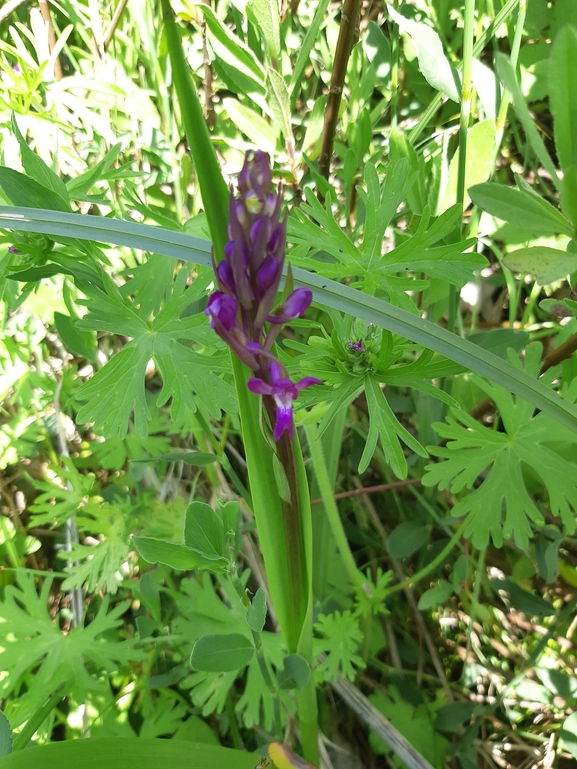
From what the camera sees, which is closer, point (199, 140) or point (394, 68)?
point (199, 140)

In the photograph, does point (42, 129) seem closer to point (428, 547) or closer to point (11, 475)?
point (11, 475)

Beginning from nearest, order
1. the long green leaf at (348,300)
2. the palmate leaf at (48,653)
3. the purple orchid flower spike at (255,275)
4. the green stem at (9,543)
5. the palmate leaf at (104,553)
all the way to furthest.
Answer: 1. the purple orchid flower spike at (255,275)
2. the long green leaf at (348,300)
3. the palmate leaf at (48,653)
4. the palmate leaf at (104,553)
5. the green stem at (9,543)

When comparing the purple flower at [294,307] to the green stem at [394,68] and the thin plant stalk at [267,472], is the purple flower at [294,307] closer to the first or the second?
the thin plant stalk at [267,472]

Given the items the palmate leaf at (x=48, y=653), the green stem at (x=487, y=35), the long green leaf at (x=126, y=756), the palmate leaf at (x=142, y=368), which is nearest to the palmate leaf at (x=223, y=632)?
the palmate leaf at (x=48, y=653)

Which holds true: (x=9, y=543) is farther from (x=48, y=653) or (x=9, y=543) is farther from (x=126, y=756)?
(x=126, y=756)

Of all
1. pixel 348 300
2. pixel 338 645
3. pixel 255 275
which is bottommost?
pixel 338 645

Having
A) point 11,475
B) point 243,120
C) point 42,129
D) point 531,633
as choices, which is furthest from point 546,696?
point 42,129

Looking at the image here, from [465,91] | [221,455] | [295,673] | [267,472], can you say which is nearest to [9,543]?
[221,455]
